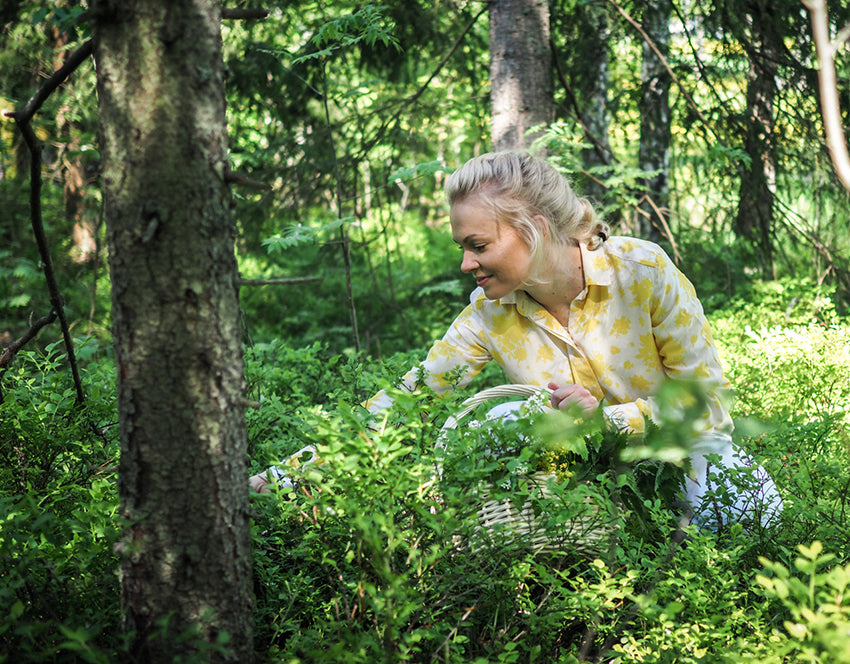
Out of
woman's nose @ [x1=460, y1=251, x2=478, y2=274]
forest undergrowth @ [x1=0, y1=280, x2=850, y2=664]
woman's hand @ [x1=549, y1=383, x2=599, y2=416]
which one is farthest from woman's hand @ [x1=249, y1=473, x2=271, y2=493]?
woman's nose @ [x1=460, y1=251, x2=478, y2=274]

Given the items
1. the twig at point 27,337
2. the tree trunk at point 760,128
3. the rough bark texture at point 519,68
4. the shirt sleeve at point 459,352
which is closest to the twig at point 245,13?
the twig at point 27,337

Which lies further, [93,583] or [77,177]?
[77,177]

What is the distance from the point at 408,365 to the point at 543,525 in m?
1.48

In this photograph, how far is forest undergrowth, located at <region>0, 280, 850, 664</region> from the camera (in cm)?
149

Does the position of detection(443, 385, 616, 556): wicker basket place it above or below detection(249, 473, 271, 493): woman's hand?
below

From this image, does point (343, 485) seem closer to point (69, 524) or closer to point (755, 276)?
point (69, 524)

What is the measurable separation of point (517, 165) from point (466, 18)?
152 inches

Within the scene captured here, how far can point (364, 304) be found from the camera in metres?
7.38

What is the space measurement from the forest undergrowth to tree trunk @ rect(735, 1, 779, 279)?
10.2ft

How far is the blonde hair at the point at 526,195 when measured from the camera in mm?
2590

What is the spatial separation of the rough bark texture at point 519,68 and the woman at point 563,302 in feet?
6.68

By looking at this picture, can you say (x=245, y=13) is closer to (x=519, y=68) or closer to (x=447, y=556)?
(x=447, y=556)

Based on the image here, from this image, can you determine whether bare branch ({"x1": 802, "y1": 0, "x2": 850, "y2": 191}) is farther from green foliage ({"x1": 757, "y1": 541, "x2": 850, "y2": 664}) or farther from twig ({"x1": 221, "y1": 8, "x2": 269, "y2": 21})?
twig ({"x1": 221, "y1": 8, "x2": 269, "y2": 21})

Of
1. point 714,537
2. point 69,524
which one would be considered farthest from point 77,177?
point 714,537
